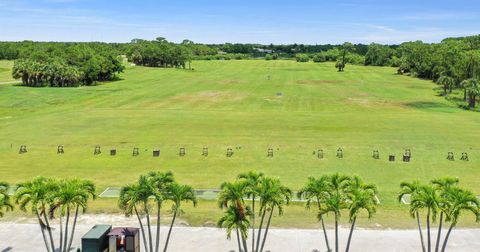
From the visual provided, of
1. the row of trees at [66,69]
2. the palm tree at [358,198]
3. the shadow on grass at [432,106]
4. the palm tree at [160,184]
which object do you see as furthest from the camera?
the row of trees at [66,69]

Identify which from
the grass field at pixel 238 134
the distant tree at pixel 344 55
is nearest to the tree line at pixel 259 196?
the grass field at pixel 238 134

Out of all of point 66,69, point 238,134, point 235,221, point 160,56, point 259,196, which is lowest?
point 238,134

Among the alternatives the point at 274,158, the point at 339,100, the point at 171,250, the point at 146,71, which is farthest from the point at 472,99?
the point at 146,71

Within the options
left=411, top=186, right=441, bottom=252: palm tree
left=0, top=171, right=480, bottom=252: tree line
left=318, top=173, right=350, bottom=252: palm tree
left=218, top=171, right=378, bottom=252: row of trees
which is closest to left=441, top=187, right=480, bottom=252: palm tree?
left=0, top=171, right=480, bottom=252: tree line

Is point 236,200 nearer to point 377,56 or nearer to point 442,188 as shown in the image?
point 442,188

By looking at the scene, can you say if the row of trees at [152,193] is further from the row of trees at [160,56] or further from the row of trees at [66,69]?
the row of trees at [160,56]

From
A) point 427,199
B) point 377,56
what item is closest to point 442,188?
point 427,199

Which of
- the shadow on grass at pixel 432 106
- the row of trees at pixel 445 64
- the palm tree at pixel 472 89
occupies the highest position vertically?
the row of trees at pixel 445 64
